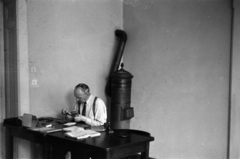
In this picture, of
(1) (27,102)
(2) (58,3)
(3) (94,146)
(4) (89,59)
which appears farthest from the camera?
(4) (89,59)

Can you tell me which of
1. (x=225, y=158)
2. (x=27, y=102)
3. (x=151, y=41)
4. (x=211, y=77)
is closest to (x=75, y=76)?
(x=27, y=102)

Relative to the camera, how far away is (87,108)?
4.86m

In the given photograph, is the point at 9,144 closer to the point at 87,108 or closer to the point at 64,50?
the point at 87,108

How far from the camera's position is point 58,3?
539 centimetres

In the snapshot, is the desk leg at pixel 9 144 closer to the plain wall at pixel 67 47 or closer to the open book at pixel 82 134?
the plain wall at pixel 67 47

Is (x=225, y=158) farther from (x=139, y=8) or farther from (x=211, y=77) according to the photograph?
(x=139, y=8)

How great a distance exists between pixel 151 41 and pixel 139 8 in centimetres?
72

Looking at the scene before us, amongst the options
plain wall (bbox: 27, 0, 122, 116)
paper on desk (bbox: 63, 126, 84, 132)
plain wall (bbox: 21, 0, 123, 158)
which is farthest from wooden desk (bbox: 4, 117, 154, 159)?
plain wall (bbox: 27, 0, 122, 116)

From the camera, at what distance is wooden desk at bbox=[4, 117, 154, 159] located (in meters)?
3.29

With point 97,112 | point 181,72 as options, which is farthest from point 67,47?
point 181,72

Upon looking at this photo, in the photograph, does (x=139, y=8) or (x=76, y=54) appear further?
(x=139, y=8)

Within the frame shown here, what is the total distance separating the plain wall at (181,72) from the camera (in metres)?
5.08

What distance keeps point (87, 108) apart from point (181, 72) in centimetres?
181

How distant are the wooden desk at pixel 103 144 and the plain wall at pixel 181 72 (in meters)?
1.75
